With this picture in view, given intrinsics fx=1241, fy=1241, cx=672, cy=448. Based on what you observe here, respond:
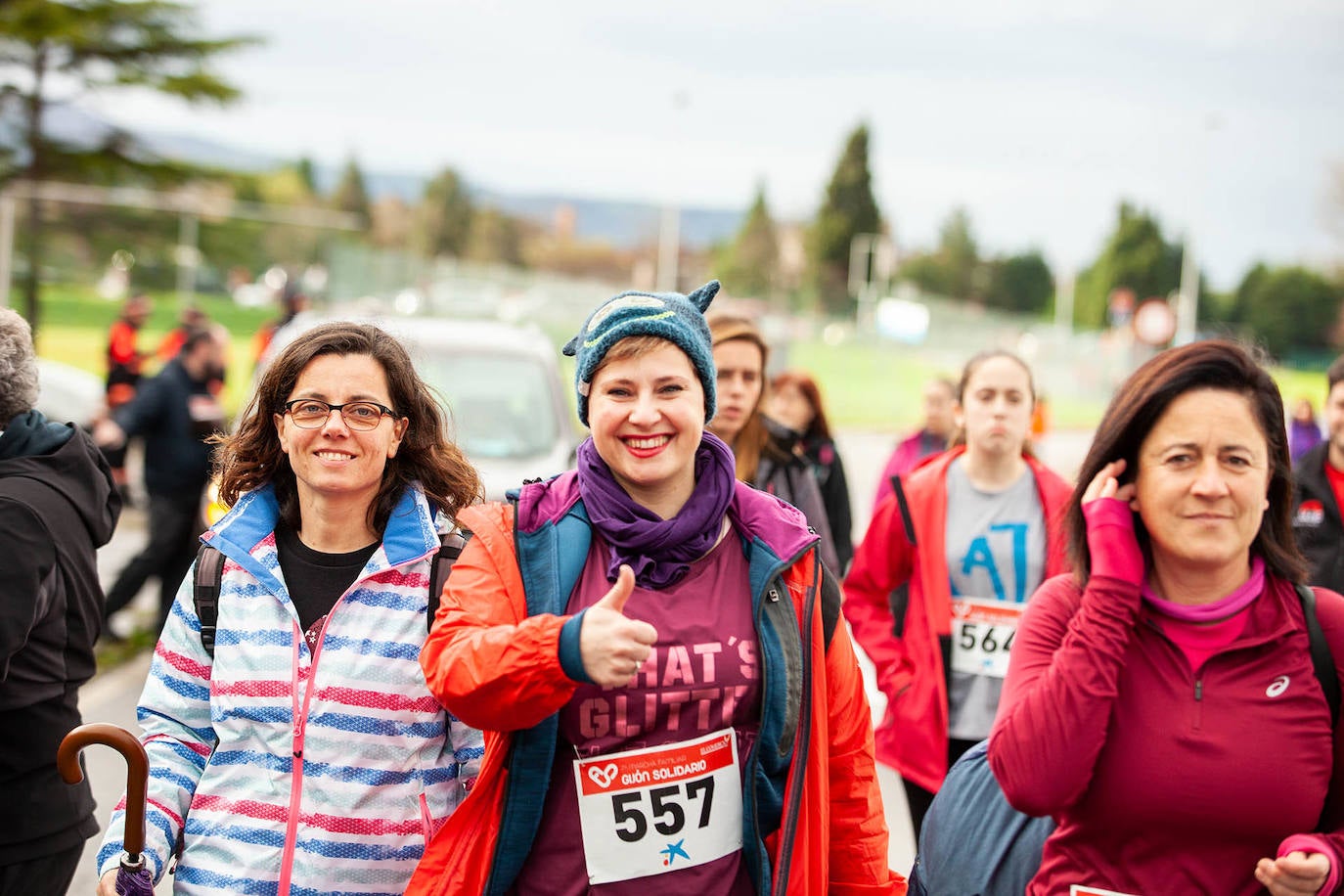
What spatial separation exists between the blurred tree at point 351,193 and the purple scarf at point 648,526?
104744 mm

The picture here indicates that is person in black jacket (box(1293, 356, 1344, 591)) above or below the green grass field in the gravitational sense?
below

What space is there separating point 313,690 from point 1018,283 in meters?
91.2

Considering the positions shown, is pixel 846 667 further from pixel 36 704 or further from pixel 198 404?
pixel 198 404

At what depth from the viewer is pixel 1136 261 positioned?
78812 mm

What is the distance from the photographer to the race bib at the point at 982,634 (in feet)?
14.0

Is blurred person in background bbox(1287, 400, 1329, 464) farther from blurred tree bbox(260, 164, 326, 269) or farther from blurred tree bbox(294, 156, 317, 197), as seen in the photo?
blurred tree bbox(294, 156, 317, 197)

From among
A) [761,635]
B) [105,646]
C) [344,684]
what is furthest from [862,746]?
[105,646]

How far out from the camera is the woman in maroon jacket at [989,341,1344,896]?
2.24 metres

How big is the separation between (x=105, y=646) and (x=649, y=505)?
7117mm

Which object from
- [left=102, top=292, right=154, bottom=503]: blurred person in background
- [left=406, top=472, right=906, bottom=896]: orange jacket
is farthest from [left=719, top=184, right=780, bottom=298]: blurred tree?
[left=406, top=472, right=906, bottom=896]: orange jacket

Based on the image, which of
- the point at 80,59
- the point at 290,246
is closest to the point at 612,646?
the point at 80,59

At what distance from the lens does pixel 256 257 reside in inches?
969

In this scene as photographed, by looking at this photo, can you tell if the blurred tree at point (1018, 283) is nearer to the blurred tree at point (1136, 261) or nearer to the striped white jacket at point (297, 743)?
the blurred tree at point (1136, 261)

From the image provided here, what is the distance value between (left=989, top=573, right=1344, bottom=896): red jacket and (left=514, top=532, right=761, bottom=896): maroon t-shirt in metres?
0.53
